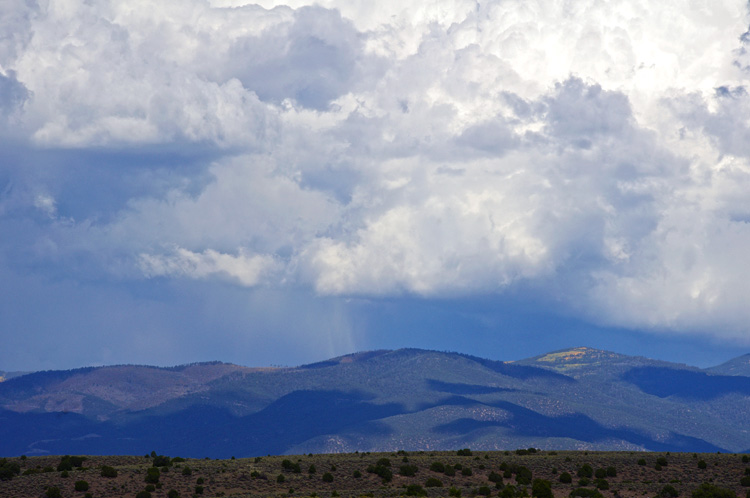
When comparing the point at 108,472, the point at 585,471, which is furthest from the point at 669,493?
the point at 108,472

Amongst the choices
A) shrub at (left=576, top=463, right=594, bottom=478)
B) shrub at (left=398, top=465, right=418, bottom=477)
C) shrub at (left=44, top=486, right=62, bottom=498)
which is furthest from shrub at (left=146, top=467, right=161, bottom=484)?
shrub at (left=576, top=463, right=594, bottom=478)

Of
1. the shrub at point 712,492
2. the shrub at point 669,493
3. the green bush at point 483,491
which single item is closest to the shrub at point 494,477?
the green bush at point 483,491

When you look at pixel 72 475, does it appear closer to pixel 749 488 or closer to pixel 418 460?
pixel 418 460

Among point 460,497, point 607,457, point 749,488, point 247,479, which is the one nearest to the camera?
point 460,497

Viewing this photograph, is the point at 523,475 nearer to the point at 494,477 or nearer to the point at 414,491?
the point at 494,477

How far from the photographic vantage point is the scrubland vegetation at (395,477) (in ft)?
345

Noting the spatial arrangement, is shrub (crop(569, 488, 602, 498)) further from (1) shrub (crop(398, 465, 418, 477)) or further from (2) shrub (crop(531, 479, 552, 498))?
(1) shrub (crop(398, 465, 418, 477))

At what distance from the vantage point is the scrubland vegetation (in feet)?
345

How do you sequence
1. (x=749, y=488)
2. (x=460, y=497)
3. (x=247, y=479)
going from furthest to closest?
(x=247, y=479) → (x=749, y=488) → (x=460, y=497)

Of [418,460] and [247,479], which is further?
[418,460]

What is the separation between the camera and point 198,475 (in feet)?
381

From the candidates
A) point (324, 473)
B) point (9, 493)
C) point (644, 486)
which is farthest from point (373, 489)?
point (9, 493)

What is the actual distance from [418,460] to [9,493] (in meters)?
53.6

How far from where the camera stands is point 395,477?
387 feet
